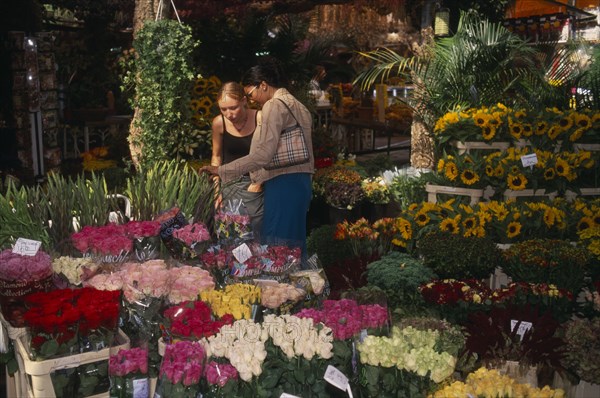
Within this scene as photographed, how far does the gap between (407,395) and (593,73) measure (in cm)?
465

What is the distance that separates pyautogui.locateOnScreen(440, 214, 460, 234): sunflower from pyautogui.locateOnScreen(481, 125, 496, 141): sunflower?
2.33 feet

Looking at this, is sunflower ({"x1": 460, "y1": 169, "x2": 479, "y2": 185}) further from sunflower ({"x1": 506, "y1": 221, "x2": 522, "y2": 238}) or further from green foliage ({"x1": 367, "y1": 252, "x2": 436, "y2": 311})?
green foliage ({"x1": 367, "y1": 252, "x2": 436, "y2": 311})

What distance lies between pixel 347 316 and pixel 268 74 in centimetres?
190

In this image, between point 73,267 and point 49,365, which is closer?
point 49,365

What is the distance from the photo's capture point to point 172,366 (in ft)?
7.17

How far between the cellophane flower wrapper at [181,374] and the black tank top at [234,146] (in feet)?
7.74

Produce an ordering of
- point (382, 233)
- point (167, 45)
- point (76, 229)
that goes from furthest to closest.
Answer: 1. point (167, 45)
2. point (382, 233)
3. point (76, 229)

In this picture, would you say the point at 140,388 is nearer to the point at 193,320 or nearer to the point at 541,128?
the point at 193,320

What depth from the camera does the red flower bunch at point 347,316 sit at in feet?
8.23

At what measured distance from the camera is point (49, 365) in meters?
2.37

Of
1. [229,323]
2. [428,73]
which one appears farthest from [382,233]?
[229,323]

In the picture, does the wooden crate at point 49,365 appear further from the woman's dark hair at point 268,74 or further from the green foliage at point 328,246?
the green foliage at point 328,246

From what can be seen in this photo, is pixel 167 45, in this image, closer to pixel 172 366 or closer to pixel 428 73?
pixel 428 73

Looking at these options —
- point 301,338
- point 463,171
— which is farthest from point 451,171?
point 301,338
